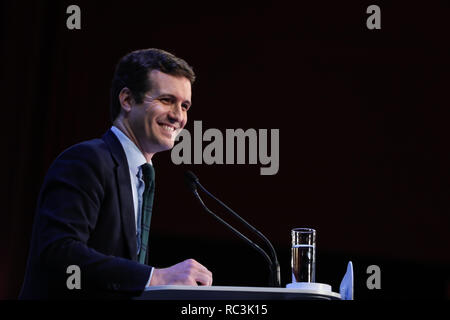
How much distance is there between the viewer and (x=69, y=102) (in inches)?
146

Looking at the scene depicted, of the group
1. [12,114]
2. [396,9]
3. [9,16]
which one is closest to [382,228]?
[396,9]

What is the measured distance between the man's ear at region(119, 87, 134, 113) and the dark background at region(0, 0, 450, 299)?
99 cm

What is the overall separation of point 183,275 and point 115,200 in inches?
18.0

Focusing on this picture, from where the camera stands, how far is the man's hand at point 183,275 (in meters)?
1.77

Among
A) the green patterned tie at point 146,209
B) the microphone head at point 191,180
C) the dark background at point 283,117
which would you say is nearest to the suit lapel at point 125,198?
the green patterned tie at point 146,209

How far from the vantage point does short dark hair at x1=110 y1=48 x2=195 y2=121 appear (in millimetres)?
2492

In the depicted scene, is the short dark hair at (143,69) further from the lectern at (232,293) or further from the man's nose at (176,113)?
the lectern at (232,293)

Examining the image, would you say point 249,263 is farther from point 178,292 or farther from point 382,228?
point 178,292

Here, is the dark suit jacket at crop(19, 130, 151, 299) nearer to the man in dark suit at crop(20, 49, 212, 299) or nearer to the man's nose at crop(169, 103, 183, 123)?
the man in dark suit at crop(20, 49, 212, 299)

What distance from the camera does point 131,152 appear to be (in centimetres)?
238

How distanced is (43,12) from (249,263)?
1786 millimetres

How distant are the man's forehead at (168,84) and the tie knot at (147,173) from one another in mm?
296

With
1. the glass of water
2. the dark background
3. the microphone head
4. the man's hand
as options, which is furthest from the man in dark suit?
the dark background

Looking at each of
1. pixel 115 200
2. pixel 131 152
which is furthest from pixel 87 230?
pixel 131 152
